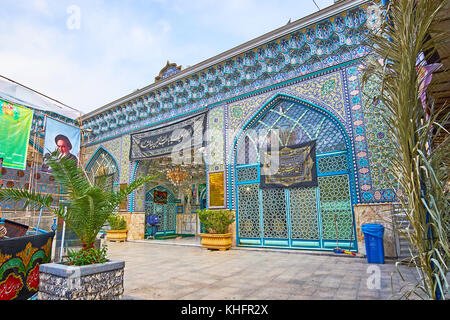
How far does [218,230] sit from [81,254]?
459 centimetres

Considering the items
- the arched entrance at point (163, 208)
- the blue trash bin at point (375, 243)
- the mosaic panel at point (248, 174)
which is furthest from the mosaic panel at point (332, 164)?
the arched entrance at point (163, 208)

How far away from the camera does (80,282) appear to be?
248 cm

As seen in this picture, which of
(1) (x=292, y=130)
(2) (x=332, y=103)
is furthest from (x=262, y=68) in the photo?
(2) (x=332, y=103)

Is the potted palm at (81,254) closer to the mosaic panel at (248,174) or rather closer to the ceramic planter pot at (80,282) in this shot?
the ceramic planter pot at (80,282)

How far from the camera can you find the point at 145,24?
265 inches

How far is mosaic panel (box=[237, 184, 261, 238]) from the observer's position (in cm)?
724

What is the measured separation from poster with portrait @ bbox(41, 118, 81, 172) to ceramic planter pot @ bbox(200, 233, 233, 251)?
5.78m

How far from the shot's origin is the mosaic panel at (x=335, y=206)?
6027 mm

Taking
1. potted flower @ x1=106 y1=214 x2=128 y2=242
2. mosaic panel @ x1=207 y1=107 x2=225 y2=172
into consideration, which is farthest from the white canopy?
mosaic panel @ x1=207 y1=107 x2=225 y2=172

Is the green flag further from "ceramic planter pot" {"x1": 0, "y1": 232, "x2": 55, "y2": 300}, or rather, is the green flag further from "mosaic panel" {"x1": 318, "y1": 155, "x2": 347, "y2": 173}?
"mosaic panel" {"x1": 318, "y1": 155, "x2": 347, "y2": 173}

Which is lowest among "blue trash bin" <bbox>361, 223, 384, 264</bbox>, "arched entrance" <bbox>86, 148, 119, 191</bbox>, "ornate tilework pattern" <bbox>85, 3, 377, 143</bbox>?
"blue trash bin" <bbox>361, 223, 384, 264</bbox>

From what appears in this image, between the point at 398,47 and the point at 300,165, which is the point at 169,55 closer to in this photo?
the point at 300,165
